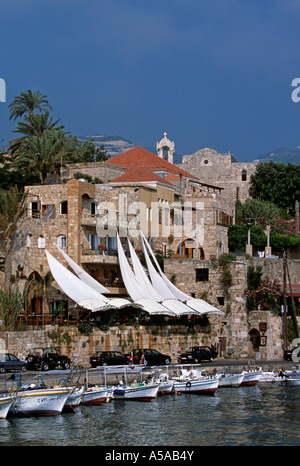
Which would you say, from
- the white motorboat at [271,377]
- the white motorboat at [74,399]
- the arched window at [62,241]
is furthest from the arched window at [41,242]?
the white motorboat at [74,399]

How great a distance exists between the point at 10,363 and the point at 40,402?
29.3 ft

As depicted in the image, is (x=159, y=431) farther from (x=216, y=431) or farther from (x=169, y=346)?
(x=169, y=346)

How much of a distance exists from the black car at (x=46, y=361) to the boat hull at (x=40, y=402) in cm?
976

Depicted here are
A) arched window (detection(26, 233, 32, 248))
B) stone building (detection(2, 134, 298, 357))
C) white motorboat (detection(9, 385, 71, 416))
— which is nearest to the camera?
white motorboat (detection(9, 385, 71, 416))

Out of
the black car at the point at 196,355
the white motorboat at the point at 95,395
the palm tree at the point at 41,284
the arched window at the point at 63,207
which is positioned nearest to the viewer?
the white motorboat at the point at 95,395

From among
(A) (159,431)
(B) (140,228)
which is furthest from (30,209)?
(A) (159,431)

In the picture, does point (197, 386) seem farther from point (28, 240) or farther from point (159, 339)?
point (28, 240)

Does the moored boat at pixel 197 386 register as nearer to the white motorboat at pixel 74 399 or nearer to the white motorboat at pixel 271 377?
the white motorboat at pixel 271 377

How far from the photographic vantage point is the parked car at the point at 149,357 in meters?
50.3

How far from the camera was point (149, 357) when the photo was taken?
168ft

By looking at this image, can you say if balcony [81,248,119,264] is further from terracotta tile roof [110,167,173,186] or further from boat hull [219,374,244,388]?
boat hull [219,374,244,388]

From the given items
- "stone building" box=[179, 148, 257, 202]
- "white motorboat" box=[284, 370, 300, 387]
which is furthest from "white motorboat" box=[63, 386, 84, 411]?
"stone building" box=[179, 148, 257, 202]

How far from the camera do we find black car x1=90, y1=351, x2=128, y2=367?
160 ft

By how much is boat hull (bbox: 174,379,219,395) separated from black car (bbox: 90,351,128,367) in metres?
5.63
